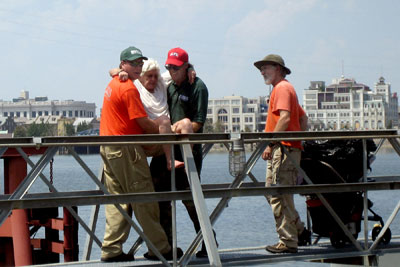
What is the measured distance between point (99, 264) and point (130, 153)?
1059 millimetres

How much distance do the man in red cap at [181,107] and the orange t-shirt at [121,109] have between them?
0.52 m

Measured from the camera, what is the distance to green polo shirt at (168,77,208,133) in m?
7.75

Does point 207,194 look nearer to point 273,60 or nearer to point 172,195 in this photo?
point 172,195

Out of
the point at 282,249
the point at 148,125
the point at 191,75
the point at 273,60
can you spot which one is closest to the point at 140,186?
the point at 148,125

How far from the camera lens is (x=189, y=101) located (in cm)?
780

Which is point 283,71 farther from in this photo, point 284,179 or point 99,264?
point 99,264

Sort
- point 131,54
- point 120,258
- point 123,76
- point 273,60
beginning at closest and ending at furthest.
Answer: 1. point 123,76
2. point 131,54
3. point 120,258
4. point 273,60

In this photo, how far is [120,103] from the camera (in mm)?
7328

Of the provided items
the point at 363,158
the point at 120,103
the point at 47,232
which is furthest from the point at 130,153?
the point at 47,232

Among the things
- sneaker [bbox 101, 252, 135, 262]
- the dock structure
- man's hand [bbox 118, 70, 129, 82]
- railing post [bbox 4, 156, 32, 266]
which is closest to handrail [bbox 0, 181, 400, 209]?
the dock structure

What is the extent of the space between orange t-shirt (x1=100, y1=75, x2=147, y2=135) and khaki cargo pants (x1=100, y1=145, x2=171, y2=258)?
18 cm

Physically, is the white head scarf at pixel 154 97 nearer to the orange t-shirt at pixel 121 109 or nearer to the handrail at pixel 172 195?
the orange t-shirt at pixel 121 109

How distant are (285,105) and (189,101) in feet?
3.12

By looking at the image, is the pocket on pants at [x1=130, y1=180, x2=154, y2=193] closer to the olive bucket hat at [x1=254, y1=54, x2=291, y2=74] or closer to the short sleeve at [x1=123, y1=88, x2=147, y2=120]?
the short sleeve at [x1=123, y1=88, x2=147, y2=120]
